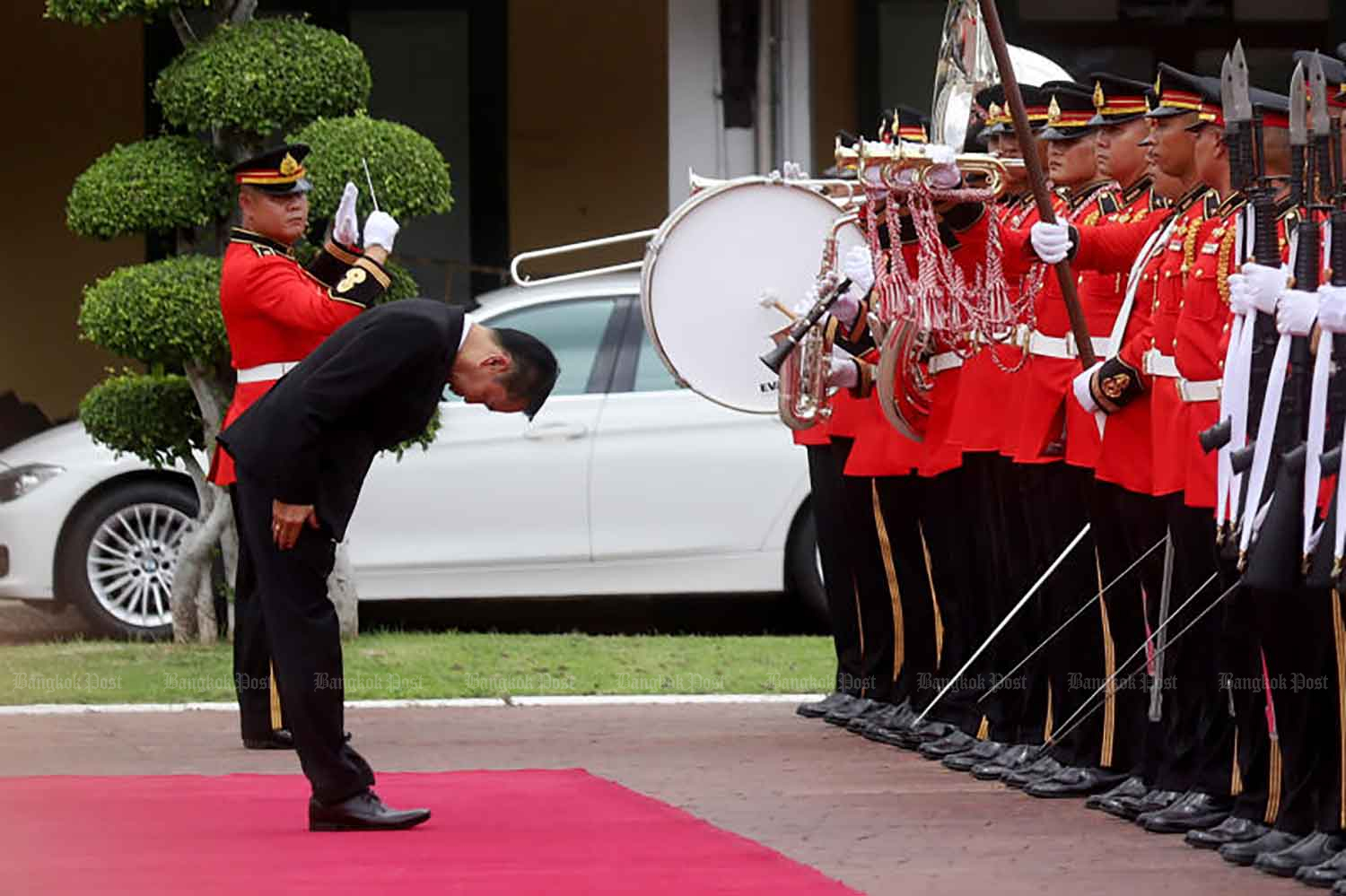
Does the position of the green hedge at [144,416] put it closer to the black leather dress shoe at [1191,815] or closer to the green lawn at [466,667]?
the green lawn at [466,667]

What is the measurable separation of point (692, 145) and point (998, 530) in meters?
6.84

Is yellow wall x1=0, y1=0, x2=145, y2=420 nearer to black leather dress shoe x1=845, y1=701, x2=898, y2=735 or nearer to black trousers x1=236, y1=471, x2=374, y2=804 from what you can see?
black leather dress shoe x1=845, y1=701, x2=898, y2=735

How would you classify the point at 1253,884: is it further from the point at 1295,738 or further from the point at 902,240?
the point at 902,240

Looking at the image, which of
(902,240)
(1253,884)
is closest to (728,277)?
(902,240)

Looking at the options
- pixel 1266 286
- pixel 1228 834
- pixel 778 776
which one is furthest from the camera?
pixel 778 776

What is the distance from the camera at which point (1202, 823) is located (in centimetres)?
823

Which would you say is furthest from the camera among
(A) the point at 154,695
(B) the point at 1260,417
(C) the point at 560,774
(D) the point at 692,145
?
(D) the point at 692,145

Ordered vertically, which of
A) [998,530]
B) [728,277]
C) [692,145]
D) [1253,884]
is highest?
[692,145]

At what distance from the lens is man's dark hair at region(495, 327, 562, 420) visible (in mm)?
8109

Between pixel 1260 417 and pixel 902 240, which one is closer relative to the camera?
pixel 1260 417

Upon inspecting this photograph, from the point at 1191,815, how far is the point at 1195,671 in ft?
1.44

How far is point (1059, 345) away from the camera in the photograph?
930 cm

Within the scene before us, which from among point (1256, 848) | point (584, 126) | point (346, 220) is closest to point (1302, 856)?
point (1256, 848)

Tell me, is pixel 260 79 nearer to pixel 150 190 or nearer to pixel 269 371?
pixel 150 190
